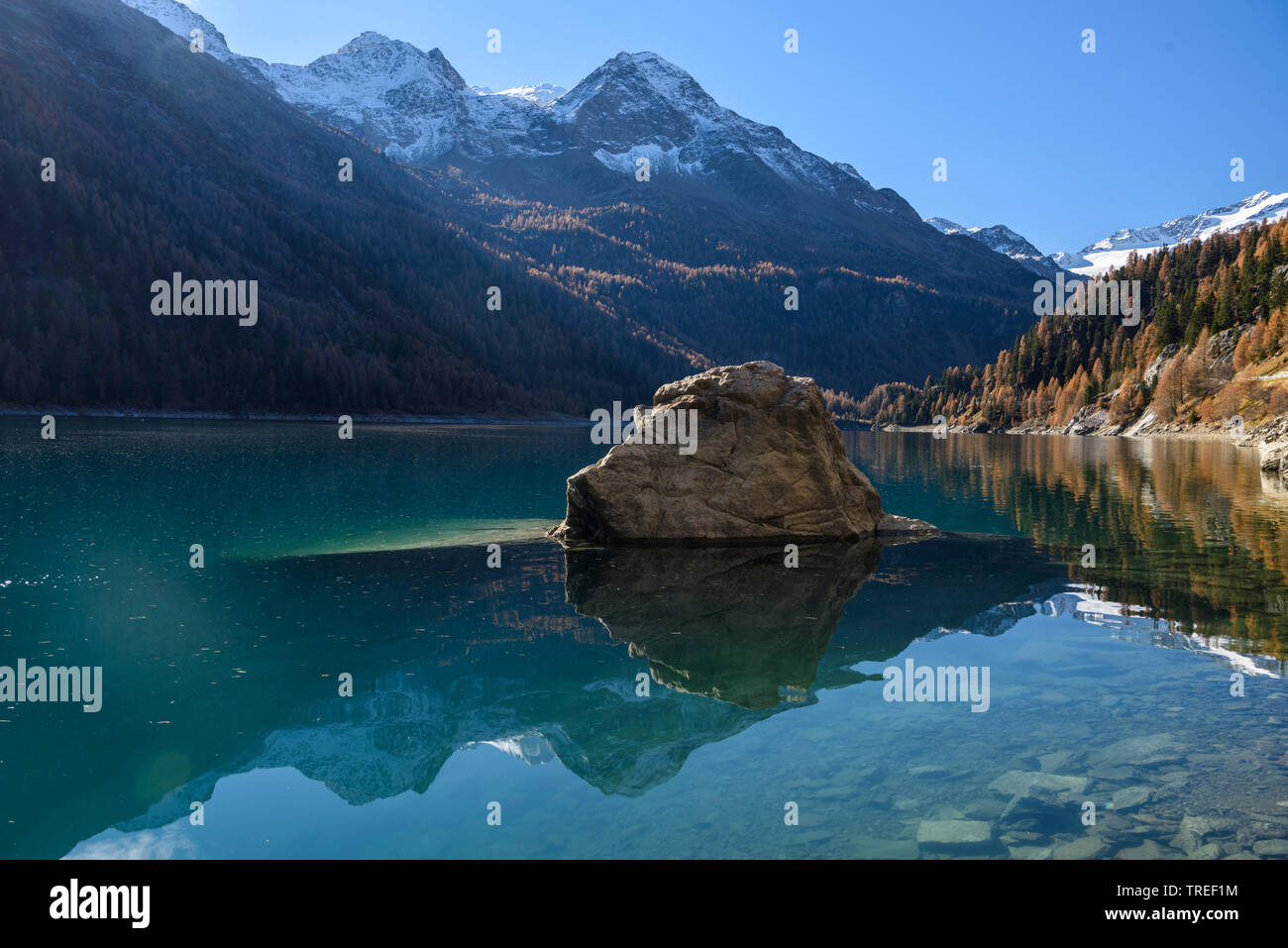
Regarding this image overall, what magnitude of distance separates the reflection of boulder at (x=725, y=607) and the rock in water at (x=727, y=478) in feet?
3.07

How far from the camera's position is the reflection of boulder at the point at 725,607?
1269cm

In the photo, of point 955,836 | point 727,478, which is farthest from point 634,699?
point 727,478

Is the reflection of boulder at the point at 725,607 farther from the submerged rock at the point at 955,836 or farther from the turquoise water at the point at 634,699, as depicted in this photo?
the submerged rock at the point at 955,836

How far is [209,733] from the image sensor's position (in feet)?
33.2

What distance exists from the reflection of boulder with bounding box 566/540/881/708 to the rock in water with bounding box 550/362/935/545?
0.94 m

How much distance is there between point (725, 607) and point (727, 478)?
30.3 ft

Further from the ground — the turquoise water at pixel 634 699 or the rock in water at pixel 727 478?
the rock in water at pixel 727 478

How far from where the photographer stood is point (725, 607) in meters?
17.1

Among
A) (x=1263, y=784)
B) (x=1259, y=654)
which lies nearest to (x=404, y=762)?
(x=1263, y=784)

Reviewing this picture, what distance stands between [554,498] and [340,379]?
486 ft

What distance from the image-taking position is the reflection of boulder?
12688 mm

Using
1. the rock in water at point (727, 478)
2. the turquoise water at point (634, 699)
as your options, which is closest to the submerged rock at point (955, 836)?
the turquoise water at point (634, 699)

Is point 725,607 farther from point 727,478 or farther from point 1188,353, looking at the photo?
point 1188,353
